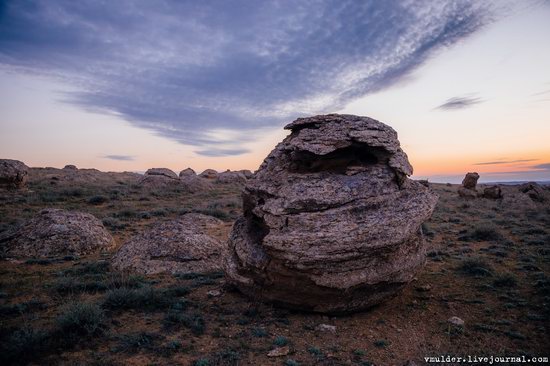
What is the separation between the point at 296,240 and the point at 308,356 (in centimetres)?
216

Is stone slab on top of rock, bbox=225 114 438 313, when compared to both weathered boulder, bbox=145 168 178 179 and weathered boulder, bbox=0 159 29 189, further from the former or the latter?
weathered boulder, bbox=145 168 178 179

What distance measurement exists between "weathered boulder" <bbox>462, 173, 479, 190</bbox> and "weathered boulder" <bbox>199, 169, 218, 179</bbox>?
35.4 metres

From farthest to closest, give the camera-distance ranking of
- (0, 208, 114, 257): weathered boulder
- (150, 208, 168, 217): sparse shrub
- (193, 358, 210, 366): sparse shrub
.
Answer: (150, 208, 168, 217): sparse shrub < (0, 208, 114, 257): weathered boulder < (193, 358, 210, 366): sparse shrub

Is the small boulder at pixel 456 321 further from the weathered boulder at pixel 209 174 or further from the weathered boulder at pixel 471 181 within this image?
the weathered boulder at pixel 209 174

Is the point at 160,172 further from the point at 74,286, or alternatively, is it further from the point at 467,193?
the point at 74,286

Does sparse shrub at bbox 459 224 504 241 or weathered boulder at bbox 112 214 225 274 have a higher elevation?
weathered boulder at bbox 112 214 225 274

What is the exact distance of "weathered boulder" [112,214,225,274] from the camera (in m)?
10.7

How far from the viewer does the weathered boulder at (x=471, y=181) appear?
116ft

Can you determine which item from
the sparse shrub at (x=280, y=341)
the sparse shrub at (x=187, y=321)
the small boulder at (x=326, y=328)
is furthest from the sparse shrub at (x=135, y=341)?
the small boulder at (x=326, y=328)

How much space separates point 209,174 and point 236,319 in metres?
49.6

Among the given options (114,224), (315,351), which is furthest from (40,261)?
(315,351)

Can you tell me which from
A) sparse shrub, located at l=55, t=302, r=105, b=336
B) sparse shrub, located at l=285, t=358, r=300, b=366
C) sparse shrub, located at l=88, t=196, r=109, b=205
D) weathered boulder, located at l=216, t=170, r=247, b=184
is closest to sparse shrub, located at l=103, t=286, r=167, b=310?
sparse shrub, located at l=55, t=302, r=105, b=336

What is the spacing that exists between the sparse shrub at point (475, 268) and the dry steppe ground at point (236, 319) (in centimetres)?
4

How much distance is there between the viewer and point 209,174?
183ft
